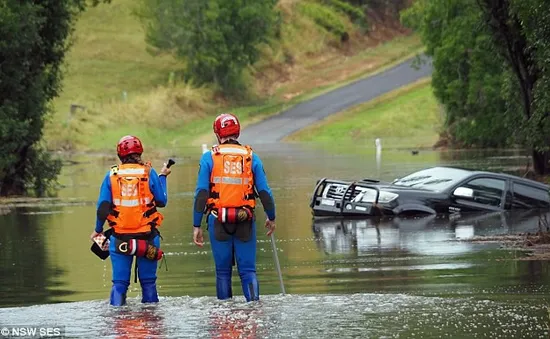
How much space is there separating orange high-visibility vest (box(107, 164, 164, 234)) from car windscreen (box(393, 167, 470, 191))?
1389cm

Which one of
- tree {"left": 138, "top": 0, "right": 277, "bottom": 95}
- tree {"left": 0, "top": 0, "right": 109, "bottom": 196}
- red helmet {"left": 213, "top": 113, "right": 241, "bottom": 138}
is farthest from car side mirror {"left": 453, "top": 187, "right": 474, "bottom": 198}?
tree {"left": 138, "top": 0, "right": 277, "bottom": 95}

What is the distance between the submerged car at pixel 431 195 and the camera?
2594 cm

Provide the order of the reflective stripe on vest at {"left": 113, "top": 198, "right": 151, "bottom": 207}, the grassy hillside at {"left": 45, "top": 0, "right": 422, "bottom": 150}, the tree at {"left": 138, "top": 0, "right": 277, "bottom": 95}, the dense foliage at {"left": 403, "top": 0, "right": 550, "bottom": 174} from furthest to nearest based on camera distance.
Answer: the tree at {"left": 138, "top": 0, "right": 277, "bottom": 95} < the grassy hillside at {"left": 45, "top": 0, "right": 422, "bottom": 150} < the dense foliage at {"left": 403, "top": 0, "right": 550, "bottom": 174} < the reflective stripe on vest at {"left": 113, "top": 198, "right": 151, "bottom": 207}

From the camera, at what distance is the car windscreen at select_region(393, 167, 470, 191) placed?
1046 inches

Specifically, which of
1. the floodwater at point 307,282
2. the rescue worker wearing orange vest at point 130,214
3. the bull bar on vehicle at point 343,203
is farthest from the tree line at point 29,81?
the rescue worker wearing orange vest at point 130,214

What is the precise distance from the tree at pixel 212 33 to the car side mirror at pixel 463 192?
50.9 m

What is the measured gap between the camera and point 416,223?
81.4ft

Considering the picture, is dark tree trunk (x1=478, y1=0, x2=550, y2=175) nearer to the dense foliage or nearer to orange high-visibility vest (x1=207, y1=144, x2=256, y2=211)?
the dense foliage

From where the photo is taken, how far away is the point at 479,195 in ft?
87.7

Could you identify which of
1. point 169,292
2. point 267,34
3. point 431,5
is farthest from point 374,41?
point 169,292

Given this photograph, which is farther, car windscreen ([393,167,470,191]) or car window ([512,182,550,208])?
car window ([512,182,550,208])

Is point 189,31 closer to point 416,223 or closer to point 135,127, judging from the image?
point 135,127

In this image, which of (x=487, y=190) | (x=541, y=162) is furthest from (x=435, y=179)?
(x=541, y=162)

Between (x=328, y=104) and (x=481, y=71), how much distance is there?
80.3 ft
